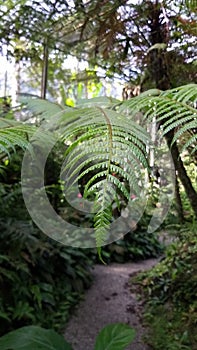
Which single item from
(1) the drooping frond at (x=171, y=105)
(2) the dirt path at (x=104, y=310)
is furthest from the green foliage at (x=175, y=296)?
(1) the drooping frond at (x=171, y=105)

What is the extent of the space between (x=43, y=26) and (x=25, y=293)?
5.34 ft

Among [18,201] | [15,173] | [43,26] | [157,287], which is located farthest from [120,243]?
[43,26]

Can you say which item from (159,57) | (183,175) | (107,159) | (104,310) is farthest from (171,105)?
(104,310)

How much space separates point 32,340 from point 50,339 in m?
0.09

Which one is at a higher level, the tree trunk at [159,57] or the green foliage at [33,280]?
the tree trunk at [159,57]

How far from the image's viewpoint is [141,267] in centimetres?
381

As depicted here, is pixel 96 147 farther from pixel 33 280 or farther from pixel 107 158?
pixel 33 280

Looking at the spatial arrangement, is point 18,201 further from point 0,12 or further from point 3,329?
point 0,12

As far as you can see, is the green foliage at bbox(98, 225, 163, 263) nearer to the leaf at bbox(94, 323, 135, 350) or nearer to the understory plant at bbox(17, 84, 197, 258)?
the leaf at bbox(94, 323, 135, 350)

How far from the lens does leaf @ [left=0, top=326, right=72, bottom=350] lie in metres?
1.57

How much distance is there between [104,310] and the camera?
2.75 m

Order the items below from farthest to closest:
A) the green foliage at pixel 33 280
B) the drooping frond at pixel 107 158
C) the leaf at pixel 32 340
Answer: the green foliage at pixel 33 280
the leaf at pixel 32 340
the drooping frond at pixel 107 158

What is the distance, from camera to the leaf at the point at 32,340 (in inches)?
61.7

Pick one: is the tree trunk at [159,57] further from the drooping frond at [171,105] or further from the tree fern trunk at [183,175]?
the drooping frond at [171,105]
